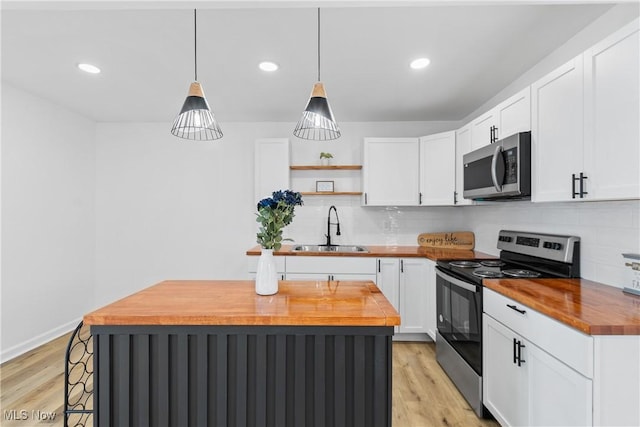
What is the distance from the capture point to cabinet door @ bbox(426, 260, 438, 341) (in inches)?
128

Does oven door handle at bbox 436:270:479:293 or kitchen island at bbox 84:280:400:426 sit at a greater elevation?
oven door handle at bbox 436:270:479:293

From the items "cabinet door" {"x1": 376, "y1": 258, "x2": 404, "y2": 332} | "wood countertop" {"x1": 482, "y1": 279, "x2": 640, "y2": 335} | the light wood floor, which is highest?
"wood countertop" {"x1": 482, "y1": 279, "x2": 640, "y2": 335}

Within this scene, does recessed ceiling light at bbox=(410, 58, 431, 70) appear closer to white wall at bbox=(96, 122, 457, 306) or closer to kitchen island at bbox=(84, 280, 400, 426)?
white wall at bbox=(96, 122, 457, 306)

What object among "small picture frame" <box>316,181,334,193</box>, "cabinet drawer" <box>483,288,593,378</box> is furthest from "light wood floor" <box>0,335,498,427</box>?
"small picture frame" <box>316,181,334,193</box>

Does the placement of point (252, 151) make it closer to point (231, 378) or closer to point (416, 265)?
point (416, 265)

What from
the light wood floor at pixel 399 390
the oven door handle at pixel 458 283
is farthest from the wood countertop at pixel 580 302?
the light wood floor at pixel 399 390

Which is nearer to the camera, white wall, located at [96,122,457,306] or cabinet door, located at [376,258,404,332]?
cabinet door, located at [376,258,404,332]

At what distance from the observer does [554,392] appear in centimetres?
151

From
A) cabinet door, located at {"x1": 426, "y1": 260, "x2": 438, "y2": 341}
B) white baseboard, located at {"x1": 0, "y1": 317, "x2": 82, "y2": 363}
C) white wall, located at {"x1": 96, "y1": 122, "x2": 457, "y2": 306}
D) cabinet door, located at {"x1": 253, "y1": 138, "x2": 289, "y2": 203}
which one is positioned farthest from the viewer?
white wall, located at {"x1": 96, "y1": 122, "x2": 457, "y2": 306}

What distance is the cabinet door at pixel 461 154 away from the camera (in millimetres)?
3096

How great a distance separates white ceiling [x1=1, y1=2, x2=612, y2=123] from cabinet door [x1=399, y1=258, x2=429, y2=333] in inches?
65.7

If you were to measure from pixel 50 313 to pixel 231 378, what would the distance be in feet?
10.5

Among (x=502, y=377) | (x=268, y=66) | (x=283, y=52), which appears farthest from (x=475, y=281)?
(x=268, y=66)

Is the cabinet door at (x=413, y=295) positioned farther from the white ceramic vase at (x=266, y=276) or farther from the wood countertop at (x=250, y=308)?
the white ceramic vase at (x=266, y=276)
